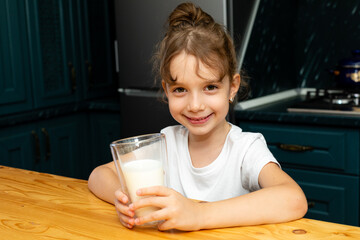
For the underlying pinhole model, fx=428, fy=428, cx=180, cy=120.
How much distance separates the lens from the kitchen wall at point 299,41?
216 cm

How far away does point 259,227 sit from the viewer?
744 millimetres

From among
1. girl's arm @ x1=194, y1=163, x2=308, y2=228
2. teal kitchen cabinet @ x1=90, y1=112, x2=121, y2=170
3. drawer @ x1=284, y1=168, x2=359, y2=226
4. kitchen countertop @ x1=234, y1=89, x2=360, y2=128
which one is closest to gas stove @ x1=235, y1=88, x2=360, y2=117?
kitchen countertop @ x1=234, y1=89, x2=360, y2=128

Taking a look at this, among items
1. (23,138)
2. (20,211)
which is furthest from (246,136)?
(23,138)

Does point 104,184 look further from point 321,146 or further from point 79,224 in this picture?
point 321,146

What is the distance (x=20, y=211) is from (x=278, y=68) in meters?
1.81

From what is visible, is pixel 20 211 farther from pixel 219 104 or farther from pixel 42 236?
pixel 219 104

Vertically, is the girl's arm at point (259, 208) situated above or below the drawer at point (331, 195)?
above

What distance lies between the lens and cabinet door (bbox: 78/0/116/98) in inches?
104

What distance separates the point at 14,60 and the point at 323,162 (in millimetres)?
1612

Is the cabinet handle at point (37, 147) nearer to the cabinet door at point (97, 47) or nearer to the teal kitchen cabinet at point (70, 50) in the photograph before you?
the teal kitchen cabinet at point (70, 50)

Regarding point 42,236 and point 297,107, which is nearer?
point 42,236

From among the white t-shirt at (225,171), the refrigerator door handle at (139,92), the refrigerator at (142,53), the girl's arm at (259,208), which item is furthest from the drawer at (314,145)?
the girl's arm at (259,208)

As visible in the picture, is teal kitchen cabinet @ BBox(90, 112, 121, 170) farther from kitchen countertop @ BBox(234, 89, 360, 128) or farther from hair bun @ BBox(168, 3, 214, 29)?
hair bun @ BBox(168, 3, 214, 29)

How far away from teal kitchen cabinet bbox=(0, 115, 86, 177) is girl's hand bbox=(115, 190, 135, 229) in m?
1.62
